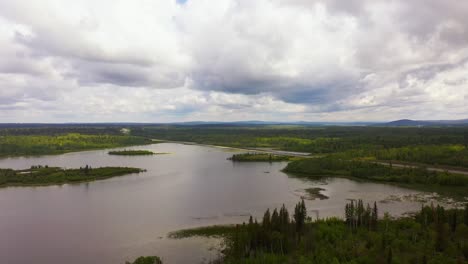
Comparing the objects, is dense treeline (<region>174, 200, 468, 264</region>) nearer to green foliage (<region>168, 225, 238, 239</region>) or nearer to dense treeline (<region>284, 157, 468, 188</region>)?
green foliage (<region>168, 225, 238, 239</region>)

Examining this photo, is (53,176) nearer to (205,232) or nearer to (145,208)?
(145,208)

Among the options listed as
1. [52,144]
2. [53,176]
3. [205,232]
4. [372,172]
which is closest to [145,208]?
[205,232]

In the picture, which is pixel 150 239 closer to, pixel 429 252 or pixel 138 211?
pixel 138 211

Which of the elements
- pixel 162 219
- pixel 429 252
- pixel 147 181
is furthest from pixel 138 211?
pixel 429 252

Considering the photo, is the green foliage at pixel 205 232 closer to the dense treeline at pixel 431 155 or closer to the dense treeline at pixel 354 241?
the dense treeline at pixel 354 241

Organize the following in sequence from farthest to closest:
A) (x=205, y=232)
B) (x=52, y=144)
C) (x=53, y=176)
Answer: (x=52, y=144) < (x=53, y=176) < (x=205, y=232)
